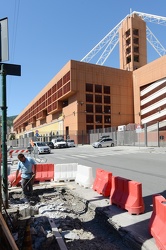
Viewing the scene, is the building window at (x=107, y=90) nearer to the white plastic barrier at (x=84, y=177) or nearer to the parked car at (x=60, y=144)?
the parked car at (x=60, y=144)

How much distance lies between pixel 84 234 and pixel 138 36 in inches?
3090

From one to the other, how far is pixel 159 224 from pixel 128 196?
74.8 inches

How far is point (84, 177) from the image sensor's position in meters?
9.89

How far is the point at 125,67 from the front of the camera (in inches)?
3130

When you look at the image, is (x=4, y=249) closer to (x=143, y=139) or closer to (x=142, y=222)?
(x=142, y=222)

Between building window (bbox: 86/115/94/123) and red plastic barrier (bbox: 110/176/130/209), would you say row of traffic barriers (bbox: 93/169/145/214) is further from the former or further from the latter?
building window (bbox: 86/115/94/123)

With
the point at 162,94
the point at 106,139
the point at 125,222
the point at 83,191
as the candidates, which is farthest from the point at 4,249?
the point at 162,94

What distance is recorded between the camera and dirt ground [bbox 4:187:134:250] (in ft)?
15.0

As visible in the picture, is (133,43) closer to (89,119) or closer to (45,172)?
(89,119)

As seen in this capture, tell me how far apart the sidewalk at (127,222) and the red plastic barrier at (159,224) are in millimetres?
154

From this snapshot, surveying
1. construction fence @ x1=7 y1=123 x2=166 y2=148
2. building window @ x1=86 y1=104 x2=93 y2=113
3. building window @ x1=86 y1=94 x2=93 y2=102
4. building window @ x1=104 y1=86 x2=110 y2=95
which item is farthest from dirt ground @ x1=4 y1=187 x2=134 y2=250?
building window @ x1=104 y1=86 x2=110 y2=95

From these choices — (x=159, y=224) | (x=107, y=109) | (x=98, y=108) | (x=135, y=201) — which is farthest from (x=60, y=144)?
(x=159, y=224)

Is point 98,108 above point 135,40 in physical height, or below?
below

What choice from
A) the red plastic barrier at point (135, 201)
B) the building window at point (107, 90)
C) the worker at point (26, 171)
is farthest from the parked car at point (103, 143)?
the red plastic barrier at point (135, 201)
